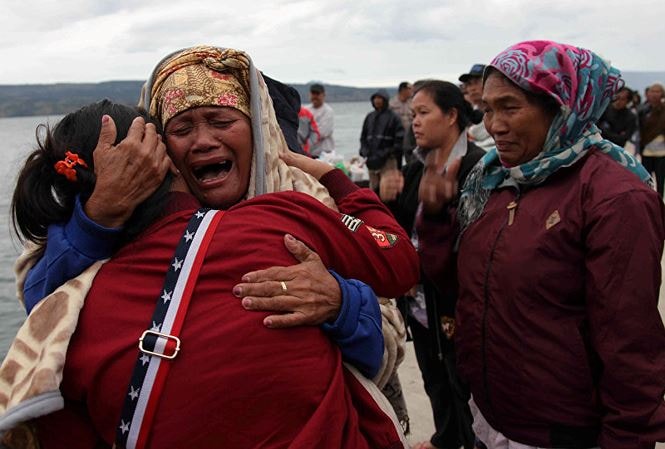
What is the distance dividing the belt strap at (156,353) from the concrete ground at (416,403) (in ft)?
9.04

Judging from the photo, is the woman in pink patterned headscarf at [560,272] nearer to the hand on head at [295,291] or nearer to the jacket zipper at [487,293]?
the jacket zipper at [487,293]

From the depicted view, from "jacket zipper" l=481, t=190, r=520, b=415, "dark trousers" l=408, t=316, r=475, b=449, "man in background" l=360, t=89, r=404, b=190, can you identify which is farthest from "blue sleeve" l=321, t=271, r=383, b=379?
"man in background" l=360, t=89, r=404, b=190

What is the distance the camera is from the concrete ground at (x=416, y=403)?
3.78 m

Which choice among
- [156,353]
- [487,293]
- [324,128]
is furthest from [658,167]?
[156,353]

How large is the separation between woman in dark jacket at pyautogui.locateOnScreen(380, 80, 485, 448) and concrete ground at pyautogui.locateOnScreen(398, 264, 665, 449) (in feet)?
0.62

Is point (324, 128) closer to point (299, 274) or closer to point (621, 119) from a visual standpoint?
point (621, 119)

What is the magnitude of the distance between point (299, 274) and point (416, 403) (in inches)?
118

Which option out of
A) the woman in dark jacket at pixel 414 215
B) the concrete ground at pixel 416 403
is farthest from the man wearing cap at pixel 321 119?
the woman in dark jacket at pixel 414 215

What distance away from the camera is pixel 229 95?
1.82 meters

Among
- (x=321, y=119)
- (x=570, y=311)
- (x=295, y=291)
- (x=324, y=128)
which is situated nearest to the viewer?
(x=295, y=291)

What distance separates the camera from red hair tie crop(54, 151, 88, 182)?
1.38 metres

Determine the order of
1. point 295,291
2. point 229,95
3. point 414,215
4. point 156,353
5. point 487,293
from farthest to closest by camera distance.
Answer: point 414,215, point 487,293, point 229,95, point 295,291, point 156,353

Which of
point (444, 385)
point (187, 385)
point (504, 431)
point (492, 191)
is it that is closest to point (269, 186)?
point (187, 385)

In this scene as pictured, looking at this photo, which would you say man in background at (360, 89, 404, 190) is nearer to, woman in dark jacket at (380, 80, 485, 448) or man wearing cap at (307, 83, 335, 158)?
man wearing cap at (307, 83, 335, 158)
